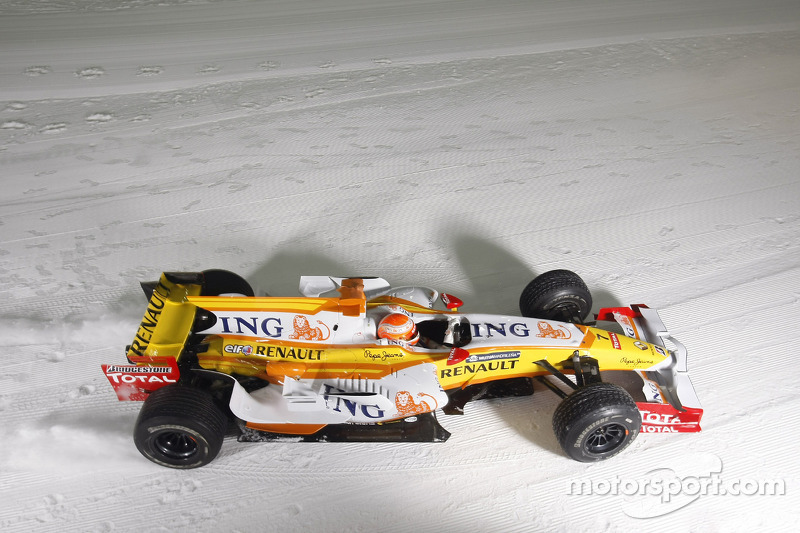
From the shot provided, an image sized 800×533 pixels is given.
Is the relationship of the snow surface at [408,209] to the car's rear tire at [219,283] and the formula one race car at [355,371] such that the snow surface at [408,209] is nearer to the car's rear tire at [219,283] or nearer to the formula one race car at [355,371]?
the formula one race car at [355,371]

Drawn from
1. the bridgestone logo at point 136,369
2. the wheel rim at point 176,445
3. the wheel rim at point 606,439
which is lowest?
the wheel rim at point 176,445

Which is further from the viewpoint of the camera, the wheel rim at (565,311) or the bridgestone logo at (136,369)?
the wheel rim at (565,311)

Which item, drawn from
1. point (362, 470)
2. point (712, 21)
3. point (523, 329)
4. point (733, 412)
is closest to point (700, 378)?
point (733, 412)

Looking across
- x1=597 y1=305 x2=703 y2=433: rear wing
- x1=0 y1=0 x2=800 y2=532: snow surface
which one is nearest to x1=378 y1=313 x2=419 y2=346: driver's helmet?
x1=0 y1=0 x2=800 y2=532: snow surface

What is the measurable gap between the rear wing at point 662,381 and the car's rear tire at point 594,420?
0.78ft

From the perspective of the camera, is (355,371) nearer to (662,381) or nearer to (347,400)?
(347,400)

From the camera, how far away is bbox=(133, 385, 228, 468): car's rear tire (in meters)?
4.04

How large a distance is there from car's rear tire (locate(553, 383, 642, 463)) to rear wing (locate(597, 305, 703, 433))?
0.24 meters

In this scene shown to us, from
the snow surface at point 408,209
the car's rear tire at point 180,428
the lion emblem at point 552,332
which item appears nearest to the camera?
the car's rear tire at point 180,428

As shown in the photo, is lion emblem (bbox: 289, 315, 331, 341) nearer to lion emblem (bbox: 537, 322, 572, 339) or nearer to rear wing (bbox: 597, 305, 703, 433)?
lion emblem (bbox: 537, 322, 572, 339)

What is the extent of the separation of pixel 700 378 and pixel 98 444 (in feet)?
14.7

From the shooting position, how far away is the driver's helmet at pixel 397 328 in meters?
4.42

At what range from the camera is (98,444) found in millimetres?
4559

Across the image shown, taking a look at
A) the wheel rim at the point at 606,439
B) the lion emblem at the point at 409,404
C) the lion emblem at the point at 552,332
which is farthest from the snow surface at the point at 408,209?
the lion emblem at the point at 552,332
